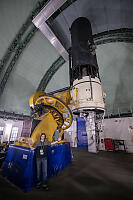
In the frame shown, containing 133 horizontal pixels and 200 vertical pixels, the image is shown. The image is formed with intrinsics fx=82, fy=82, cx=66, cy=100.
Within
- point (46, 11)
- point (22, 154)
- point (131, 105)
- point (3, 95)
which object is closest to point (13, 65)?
point (3, 95)

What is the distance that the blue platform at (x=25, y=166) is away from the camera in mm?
2582

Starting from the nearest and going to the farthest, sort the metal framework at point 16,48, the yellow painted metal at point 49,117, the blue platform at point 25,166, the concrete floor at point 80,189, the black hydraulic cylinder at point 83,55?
the concrete floor at point 80,189, the blue platform at point 25,166, the yellow painted metal at point 49,117, the black hydraulic cylinder at point 83,55, the metal framework at point 16,48

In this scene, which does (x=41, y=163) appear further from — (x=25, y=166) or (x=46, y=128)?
(x=46, y=128)

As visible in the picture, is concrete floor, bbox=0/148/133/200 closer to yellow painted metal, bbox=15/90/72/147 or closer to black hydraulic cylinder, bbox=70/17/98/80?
yellow painted metal, bbox=15/90/72/147

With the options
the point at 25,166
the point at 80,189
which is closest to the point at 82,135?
the point at 80,189

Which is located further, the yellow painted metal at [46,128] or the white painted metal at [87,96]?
the white painted metal at [87,96]

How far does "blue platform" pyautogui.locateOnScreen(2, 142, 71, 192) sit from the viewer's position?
2582mm

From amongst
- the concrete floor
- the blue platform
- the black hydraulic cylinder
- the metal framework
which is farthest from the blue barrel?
the metal framework

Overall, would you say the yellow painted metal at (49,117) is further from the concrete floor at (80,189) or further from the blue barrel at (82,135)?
the blue barrel at (82,135)

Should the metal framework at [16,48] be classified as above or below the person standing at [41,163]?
above

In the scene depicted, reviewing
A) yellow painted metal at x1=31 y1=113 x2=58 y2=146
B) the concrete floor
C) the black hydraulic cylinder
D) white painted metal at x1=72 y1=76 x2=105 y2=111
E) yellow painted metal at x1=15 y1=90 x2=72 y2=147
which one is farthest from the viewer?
the black hydraulic cylinder

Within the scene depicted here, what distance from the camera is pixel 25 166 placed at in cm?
268

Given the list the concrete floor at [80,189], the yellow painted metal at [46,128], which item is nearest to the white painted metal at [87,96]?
the yellow painted metal at [46,128]

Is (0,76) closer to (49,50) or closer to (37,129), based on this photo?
(49,50)
